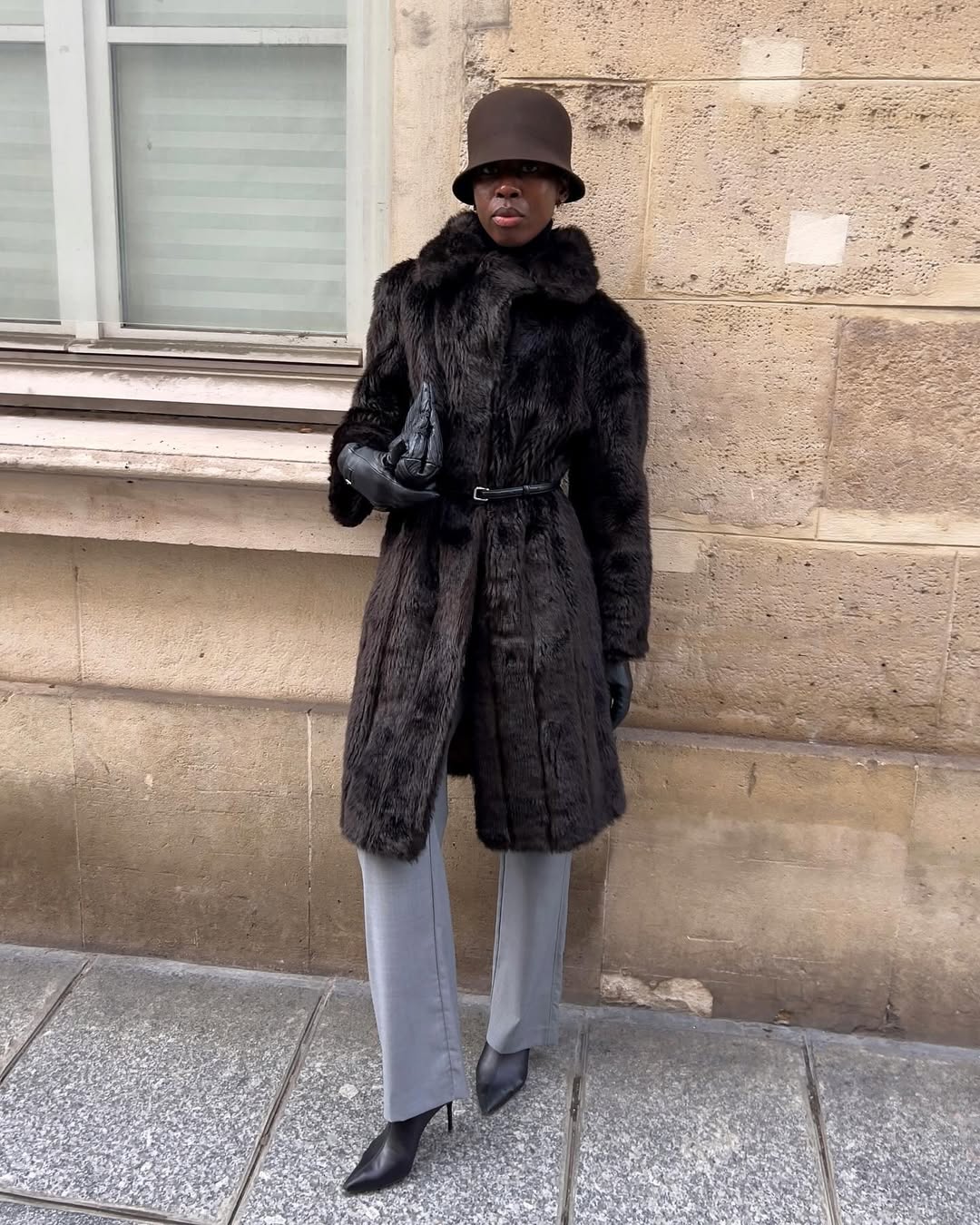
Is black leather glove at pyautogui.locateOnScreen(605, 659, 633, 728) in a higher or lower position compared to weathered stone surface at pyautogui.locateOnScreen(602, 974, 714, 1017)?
higher

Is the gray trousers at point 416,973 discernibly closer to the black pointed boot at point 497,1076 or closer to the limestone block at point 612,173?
the black pointed boot at point 497,1076

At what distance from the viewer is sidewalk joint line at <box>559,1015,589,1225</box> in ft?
7.59

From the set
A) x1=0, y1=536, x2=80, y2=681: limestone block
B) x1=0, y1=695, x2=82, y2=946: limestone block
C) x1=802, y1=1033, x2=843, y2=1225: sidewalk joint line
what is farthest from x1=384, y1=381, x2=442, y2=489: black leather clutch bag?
x1=802, y1=1033, x2=843, y2=1225: sidewalk joint line

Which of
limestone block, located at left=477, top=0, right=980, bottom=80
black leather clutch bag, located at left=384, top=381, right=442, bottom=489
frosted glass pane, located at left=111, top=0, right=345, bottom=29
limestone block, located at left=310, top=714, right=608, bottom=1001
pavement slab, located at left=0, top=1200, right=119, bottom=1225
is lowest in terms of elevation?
pavement slab, located at left=0, top=1200, right=119, bottom=1225

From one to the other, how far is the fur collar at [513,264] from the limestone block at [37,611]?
1366 millimetres

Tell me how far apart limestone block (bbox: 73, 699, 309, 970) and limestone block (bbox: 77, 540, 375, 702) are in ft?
0.32

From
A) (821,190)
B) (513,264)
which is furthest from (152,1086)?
(821,190)

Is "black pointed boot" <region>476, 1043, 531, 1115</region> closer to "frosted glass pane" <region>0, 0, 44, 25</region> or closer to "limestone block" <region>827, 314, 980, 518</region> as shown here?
"limestone block" <region>827, 314, 980, 518</region>

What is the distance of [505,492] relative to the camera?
233 cm

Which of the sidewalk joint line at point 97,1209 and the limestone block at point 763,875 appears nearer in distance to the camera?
the sidewalk joint line at point 97,1209

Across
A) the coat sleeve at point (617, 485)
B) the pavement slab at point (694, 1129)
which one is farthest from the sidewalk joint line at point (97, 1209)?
the coat sleeve at point (617, 485)

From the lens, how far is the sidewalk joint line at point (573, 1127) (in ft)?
7.59

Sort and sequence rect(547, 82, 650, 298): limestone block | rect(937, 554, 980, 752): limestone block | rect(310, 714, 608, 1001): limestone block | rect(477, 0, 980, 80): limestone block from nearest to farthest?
rect(477, 0, 980, 80): limestone block < rect(547, 82, 650, 298): limestone block < rect(937, 554, 980, 752): limestone block < rect(310, 714, 608, 1001): limestone block

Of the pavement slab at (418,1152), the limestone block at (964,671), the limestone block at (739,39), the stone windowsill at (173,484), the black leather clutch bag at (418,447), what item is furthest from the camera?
the stone windowsill at (173,484)
